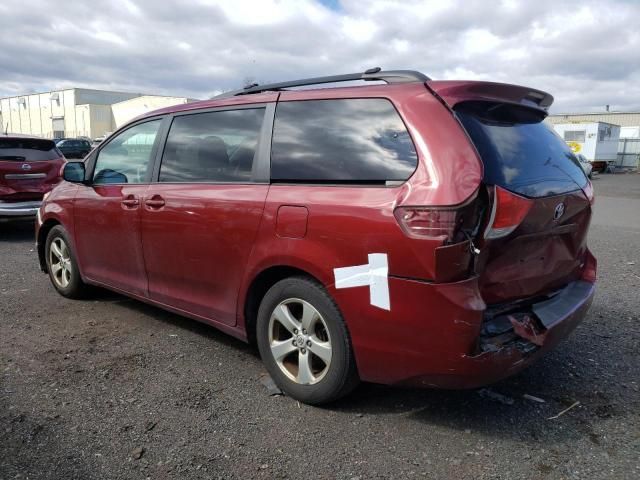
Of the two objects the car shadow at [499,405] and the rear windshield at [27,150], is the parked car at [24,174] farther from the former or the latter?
the car shadow at [499,405]

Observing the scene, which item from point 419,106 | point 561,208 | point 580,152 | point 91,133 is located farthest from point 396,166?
point 91,133

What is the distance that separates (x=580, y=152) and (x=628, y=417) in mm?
32333

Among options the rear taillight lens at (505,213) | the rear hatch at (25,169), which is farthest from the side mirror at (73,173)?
the rear hatch at (25,169)

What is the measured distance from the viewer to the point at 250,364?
3.76 metres

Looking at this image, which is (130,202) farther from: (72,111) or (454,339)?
(72,111)

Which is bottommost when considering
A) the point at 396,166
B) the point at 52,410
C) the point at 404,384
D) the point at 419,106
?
the point at 52,410

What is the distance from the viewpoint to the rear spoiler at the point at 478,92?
277 centimetres

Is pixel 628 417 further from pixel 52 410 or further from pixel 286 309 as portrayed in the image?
pixel 52 410

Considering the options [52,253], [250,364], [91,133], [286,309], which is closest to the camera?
[286,309]

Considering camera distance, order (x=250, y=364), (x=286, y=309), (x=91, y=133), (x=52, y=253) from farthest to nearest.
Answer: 1. (x=91, y=133)
2. (x=52, y=253)
3. (x=250, y=364)
4. (x=286, y=309)

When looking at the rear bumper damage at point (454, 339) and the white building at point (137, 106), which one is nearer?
the rear bumper damage at point (454, 339)

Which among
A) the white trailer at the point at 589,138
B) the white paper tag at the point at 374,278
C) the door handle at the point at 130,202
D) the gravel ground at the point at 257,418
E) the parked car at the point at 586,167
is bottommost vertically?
the gravel ground at the point at 257,418

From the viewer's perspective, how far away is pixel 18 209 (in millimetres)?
8555

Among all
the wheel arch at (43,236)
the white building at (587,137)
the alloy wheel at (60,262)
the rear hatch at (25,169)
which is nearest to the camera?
the alloy wheel at (60,262)
